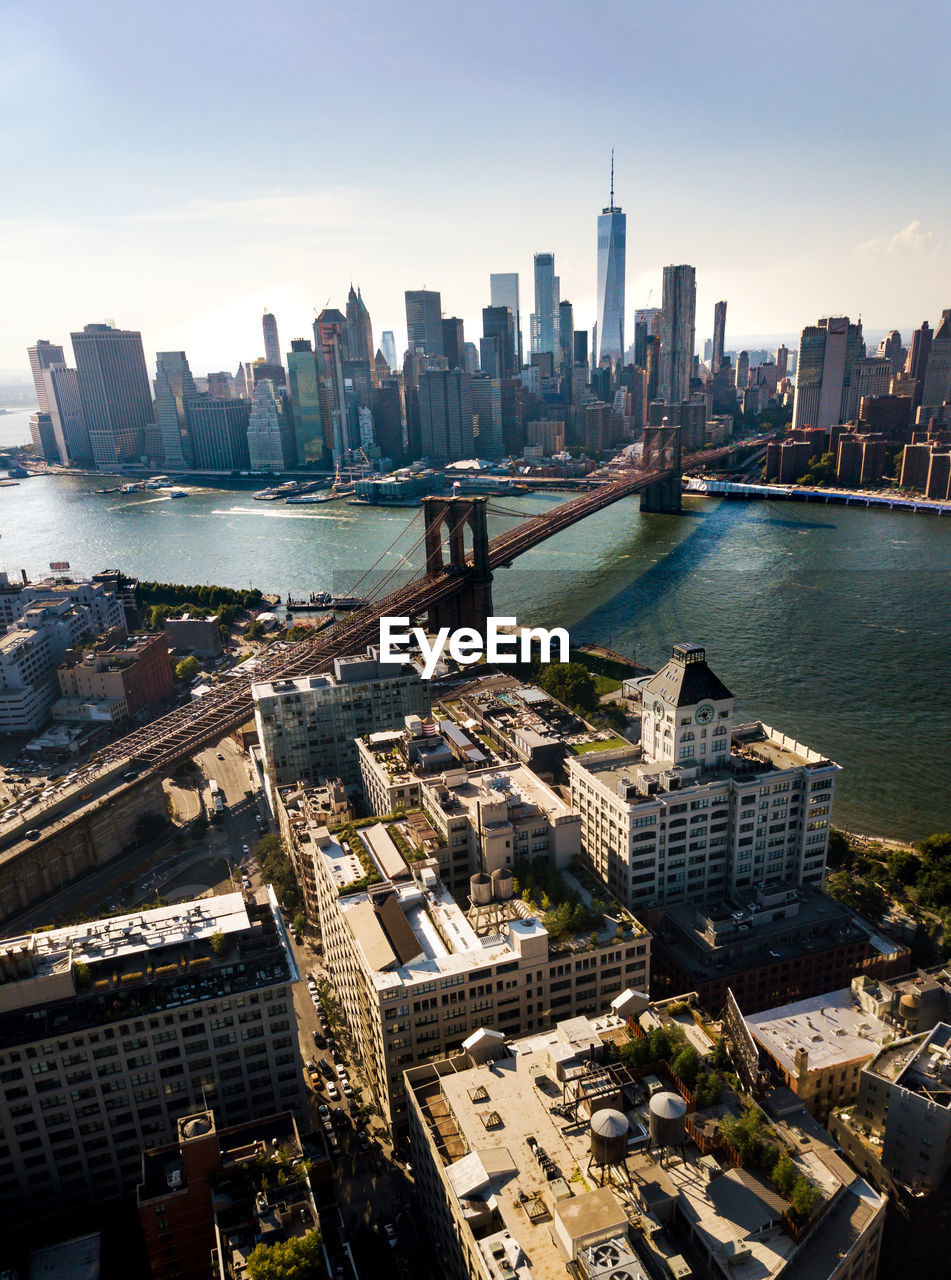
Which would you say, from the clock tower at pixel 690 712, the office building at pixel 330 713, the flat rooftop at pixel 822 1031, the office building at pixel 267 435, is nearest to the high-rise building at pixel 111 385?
the office building at pixel 267 435

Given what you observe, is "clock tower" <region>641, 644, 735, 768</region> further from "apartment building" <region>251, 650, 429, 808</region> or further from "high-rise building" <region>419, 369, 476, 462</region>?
"high-rise building" <region>419, 369, 476, 462</region>

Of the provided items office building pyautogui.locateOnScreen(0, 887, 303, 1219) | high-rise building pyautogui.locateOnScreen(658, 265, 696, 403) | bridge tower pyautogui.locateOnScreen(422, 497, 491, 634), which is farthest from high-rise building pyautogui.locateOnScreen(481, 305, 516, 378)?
office building pyautogui.locateOnScreen(0, 887, 303, 1219)

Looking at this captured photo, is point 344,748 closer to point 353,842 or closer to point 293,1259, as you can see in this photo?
point 353,842

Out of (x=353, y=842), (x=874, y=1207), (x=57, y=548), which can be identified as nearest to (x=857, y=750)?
(x=353, y=842)

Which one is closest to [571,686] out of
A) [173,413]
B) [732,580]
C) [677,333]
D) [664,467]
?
[732,580]

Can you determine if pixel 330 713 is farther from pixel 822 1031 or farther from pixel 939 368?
pixel 939 368

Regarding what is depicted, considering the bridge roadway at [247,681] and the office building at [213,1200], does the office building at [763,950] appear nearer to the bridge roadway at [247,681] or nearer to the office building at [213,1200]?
the office building at [213,1200]
